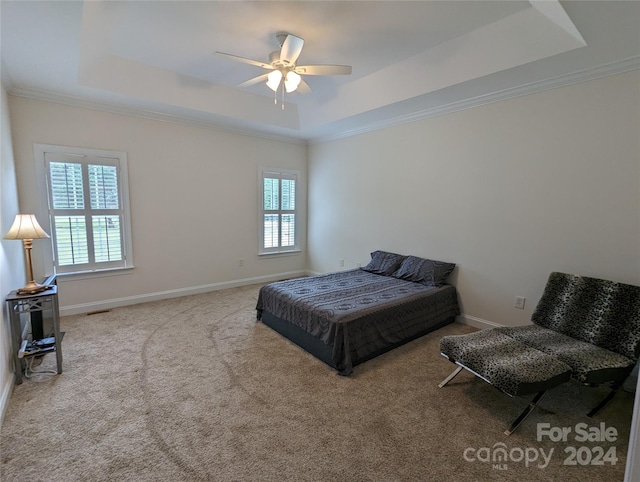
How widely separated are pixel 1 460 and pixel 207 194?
3.50 m

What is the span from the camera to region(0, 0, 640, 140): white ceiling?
223cm

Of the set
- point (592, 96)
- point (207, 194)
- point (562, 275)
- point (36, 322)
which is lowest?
point (36, 322)

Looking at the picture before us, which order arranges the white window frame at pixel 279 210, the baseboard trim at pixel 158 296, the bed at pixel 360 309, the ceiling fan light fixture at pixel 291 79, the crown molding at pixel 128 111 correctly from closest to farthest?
1. the bed at pixel 360 309
2. the ceiling fan light fixture at pixel 291 79
3. the crown molding at pixel 128 111
4. the baseboard trim at pixel 158 296
5. the white window frame at pixel 279 210

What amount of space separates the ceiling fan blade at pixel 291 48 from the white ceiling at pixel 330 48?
0.25 meters

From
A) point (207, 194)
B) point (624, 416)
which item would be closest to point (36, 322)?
point (207, 194)

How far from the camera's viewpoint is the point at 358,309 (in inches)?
108

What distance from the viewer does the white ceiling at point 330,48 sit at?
2234 mm

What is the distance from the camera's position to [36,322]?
268 cm

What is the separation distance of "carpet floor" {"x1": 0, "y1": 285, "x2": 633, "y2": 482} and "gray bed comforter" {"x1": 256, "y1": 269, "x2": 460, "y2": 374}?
223 millimetres

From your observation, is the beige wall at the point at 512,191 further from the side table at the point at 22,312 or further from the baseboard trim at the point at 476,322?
the side table at the point at 22,312

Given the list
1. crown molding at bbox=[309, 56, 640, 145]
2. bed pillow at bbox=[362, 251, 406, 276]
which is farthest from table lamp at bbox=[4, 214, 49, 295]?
crown molding at bbox=[309, 56, 640, 145]

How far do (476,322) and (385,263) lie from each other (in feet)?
4.28

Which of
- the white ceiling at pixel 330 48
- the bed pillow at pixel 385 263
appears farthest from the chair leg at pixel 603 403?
the white ceiling at pixel 330 48

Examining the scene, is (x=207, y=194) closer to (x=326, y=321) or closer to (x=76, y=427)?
(x=326, y=321)
